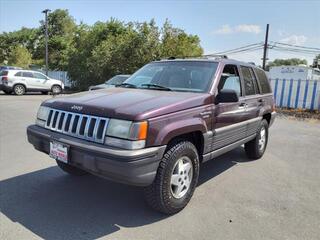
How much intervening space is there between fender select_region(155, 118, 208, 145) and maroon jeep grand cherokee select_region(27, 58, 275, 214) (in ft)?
0.04

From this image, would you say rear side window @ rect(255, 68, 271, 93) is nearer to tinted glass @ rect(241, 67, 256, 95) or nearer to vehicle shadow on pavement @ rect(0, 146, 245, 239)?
tinted glass @ rect(241, 67, 256, 95)

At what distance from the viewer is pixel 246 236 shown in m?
3.44

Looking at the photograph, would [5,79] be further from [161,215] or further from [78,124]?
[161,215]

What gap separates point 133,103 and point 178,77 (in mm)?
1382

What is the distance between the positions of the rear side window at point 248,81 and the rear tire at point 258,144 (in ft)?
2.78

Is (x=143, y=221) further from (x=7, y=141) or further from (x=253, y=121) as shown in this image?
(x=7, y=141)

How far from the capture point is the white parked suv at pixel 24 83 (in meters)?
20.2

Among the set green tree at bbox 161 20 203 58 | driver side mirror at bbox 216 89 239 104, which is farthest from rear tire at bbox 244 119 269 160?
green tree at bbox 161 20 203 58

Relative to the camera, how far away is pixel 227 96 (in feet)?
14.3

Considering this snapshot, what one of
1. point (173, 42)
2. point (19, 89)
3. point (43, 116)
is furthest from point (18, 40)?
point (43, 116)

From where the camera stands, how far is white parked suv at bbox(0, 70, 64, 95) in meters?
20.2

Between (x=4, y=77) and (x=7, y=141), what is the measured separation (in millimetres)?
14655

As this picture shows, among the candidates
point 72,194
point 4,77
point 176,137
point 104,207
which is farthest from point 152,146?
point 4,77

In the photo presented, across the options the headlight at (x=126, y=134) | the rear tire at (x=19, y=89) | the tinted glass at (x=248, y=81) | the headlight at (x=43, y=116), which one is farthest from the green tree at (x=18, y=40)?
the headlight at (x=126, y=134)
